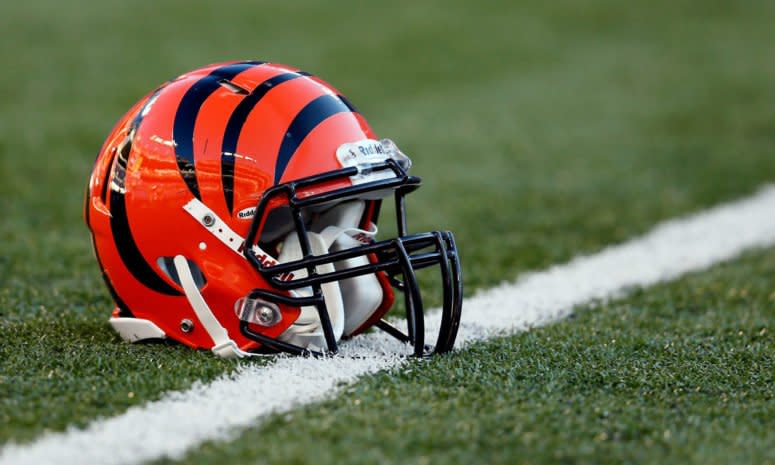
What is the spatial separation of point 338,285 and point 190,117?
682 mm

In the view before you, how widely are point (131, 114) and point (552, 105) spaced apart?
6.44 metres

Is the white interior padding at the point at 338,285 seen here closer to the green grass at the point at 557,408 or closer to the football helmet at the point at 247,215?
the football helmet at the point at 247,215

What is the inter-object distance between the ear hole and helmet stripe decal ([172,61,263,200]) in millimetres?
233

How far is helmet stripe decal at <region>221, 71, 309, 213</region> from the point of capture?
2.83m

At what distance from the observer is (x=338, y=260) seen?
276 centimetres

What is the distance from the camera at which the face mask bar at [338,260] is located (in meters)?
2.77

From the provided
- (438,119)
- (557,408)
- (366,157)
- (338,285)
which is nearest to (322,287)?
(338,285)

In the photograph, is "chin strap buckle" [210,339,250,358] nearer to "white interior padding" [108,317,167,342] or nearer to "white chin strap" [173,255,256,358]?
"white chin strap" [173,255,256,358]

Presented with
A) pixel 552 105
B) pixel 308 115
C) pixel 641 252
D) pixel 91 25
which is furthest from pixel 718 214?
pixel 91 25

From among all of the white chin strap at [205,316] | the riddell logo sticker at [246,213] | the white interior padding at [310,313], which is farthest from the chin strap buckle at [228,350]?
the riddell logo sticker at [246,213]

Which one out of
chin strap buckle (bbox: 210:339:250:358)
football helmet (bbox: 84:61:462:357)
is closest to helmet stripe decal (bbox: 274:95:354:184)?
football helmet (bbox: 84:61:462:357)

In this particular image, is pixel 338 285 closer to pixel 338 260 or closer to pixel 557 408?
pixel 338 260

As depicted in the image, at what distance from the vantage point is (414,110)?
28.7ft

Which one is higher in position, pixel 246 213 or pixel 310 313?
pixel 246 213
